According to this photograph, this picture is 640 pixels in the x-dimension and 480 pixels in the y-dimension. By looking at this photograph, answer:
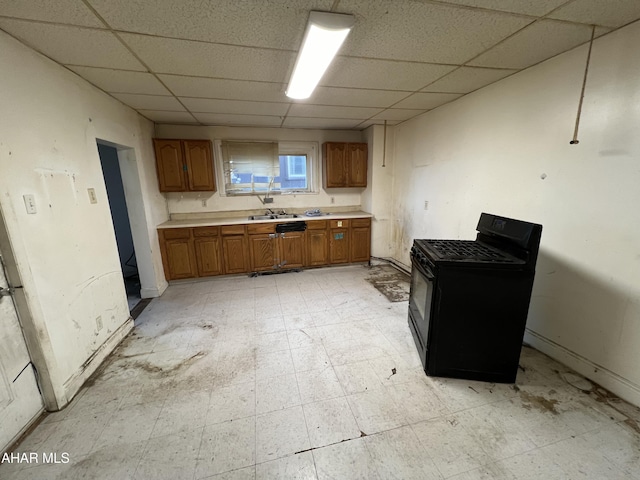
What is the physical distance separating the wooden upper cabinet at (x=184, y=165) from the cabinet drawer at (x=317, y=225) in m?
1.61

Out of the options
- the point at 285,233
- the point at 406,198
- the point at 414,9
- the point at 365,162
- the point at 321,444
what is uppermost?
the point at 414,9

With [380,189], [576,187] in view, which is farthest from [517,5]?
[380,189]

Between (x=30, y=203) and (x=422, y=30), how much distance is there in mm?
2691

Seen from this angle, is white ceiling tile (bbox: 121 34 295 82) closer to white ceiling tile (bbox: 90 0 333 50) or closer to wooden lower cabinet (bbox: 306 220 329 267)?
white ceiling tile (bbox: 90 0 333 50)

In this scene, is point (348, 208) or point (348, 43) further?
point (348, 208)

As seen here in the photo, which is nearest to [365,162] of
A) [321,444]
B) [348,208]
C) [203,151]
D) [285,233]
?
[348,208]

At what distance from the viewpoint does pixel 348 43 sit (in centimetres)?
173

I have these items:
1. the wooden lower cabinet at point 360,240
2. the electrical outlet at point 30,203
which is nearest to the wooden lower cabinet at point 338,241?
the wooden lower cabinet at point 360,240

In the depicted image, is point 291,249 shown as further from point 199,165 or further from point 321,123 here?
point 321,123

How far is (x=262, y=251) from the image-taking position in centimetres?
406

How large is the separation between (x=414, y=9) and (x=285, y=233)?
3127 mm

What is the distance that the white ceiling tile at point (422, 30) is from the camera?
1396 mm

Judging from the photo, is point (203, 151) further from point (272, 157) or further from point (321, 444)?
point (321, 444)

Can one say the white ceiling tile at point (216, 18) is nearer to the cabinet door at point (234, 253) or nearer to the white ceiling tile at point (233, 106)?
the white ceiling tile at point (233, 106)
